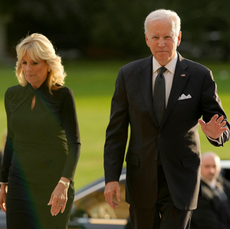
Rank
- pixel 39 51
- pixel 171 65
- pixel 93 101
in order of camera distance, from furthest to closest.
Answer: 1. pixel 93 101
2. pixel 39 51
3. pixel 171 65

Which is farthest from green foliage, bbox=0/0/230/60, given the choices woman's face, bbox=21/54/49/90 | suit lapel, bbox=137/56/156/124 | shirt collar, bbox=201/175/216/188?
suit lapel, bbox=137/56/156/124

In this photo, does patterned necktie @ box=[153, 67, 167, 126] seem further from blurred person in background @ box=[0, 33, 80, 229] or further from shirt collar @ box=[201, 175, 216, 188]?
shirt collar @ box=[201, 175, 216, 188]

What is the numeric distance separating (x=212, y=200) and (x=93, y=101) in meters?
26.4

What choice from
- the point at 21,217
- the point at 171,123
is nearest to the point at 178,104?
the point at 171,123

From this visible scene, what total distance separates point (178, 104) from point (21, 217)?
137 cm

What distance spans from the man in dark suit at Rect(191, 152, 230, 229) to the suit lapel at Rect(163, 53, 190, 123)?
6.79 feet

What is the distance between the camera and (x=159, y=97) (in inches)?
139

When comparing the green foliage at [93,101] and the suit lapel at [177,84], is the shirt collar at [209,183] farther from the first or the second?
the green foliage at [93,101]

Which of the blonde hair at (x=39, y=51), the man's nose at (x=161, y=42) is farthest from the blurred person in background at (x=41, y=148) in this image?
the man's nose at (x=161, y=42)

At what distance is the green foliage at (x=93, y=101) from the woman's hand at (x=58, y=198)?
11461mm

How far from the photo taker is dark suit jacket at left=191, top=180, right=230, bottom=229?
5680 mm

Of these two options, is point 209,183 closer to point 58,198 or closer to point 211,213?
point 211,213

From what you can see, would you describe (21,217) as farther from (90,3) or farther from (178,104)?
(90,3)

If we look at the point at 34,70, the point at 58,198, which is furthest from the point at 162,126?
the point at 34,70
